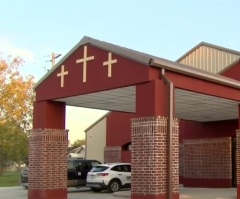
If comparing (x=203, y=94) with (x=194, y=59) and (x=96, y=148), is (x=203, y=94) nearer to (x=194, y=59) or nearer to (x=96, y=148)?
(x=194, y=59)

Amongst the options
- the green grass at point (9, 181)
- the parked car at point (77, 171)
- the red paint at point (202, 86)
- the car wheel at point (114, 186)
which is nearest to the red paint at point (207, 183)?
the car wheel at point (114, 186)

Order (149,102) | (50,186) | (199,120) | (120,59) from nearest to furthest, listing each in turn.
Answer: (149,102)
(120,59)
(50,186)
(199,120)

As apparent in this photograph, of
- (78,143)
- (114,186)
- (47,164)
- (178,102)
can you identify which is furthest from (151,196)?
(78,143)

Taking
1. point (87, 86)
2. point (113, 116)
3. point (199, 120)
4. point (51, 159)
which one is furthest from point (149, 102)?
point (113, 116)

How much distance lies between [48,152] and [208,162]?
10680 millimetres

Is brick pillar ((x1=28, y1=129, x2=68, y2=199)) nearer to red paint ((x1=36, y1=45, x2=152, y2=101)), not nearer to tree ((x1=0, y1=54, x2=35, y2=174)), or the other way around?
red paint ((x1=36, y1=45, x2=152, y2=101))

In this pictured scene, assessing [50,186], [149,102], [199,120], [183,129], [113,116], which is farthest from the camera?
[113,116]

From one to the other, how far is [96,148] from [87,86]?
57.7ft

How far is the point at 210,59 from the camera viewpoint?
90.7 ft

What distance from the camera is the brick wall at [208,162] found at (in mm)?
24328

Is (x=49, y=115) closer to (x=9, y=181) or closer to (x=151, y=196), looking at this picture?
(x=151, y=196)

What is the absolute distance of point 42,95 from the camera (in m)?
17.8

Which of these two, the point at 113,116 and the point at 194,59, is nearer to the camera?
the point at 194,59

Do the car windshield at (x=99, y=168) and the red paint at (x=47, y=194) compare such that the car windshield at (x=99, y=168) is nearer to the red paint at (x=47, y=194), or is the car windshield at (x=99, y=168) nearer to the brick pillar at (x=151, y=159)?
the red paint at (x=47, y=194)
